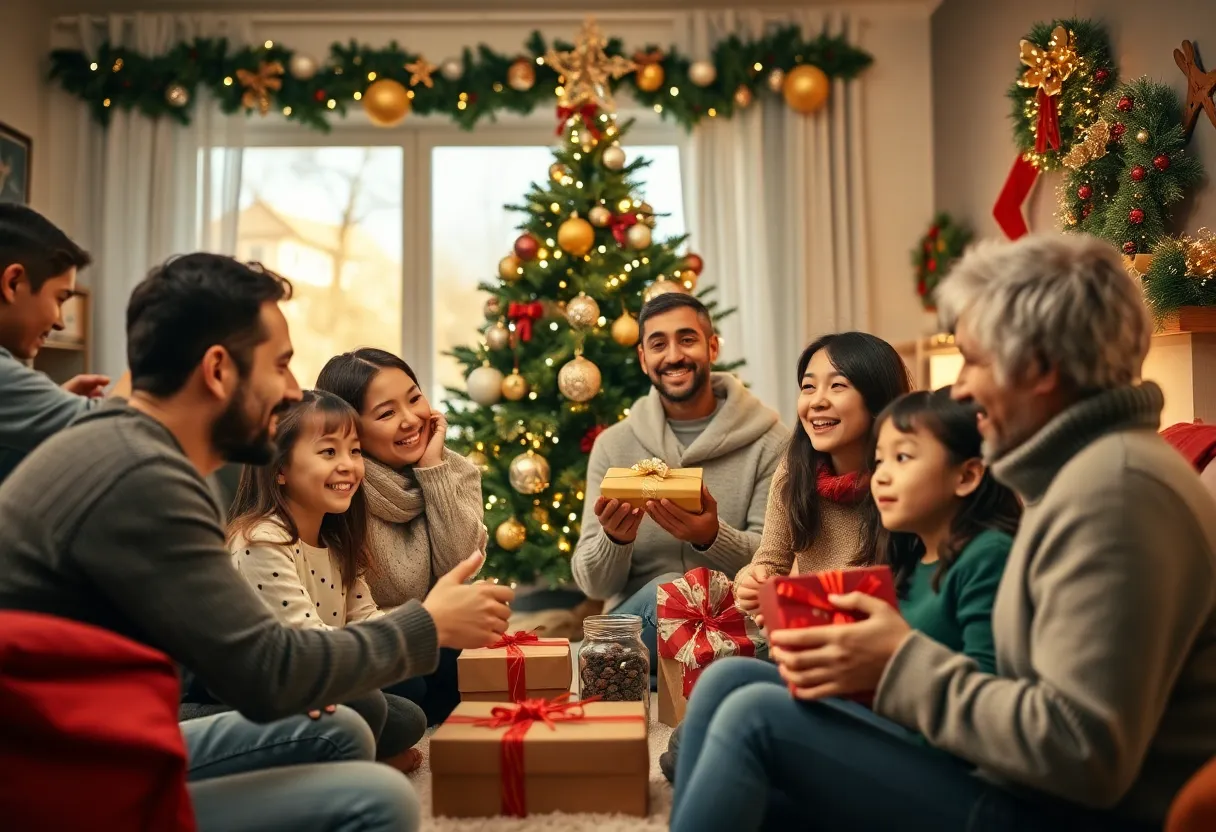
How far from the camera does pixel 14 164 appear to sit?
5094 mm

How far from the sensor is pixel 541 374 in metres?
4.37

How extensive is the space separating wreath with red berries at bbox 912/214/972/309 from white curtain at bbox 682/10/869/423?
0.92ft

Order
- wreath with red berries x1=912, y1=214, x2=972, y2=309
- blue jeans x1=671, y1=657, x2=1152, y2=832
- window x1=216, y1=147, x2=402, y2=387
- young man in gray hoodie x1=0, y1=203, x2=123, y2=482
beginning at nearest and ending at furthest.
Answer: blue jeans x1=671, y1=657, x2=1152, y2=832 → young man in gray hoodie x1=0, y1=203, x2=123, y2=482 → wreath with red berries x1=912, y1=214, x2=972, y2=309 → window x1=216, y1=147, x2=402, y2=387

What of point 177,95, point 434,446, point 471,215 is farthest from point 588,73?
point 434,446

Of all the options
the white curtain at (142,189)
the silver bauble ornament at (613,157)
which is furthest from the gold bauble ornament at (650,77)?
the white curtain at (142,189)

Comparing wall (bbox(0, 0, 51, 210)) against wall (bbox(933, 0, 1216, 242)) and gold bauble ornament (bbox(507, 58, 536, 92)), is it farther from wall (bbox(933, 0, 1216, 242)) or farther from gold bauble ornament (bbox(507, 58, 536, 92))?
wall (bbox(933, 0, 1216, 242))

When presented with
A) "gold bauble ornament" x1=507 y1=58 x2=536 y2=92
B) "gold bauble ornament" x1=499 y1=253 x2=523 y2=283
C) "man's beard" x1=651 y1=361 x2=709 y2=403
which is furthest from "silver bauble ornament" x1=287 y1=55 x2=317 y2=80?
"man's beard" x1=651 y1=361 x2=709 y2=403

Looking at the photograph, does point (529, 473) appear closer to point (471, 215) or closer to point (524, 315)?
point (524, 315)

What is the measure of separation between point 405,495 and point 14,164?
11.2 ft

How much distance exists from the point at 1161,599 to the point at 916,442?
64 centimetres

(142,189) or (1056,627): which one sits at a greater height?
(142,189)

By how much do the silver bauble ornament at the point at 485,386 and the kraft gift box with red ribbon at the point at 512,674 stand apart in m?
1.91

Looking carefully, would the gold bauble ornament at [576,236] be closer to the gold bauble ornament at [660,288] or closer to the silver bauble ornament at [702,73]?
the gold bauble ornament at [660,288]

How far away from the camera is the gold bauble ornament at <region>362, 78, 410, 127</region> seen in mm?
5359
